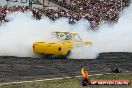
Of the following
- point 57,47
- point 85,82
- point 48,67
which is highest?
point 57,47

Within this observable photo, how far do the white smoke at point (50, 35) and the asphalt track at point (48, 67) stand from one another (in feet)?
2.79

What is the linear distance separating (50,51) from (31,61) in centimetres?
144

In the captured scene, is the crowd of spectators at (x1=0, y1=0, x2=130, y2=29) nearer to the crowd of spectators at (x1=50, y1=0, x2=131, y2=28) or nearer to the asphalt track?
the crowd of spectators at (x1=50, y1=0, x2=131, y2=28)

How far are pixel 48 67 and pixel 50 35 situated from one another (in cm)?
429

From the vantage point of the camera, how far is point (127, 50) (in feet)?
91.8

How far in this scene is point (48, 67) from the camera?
17.9 metres

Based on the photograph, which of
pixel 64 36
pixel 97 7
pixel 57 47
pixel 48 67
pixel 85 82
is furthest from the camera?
pixel 97 7

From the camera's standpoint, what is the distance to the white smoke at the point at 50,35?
21484 millimetres

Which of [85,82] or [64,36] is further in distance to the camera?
[64,36]

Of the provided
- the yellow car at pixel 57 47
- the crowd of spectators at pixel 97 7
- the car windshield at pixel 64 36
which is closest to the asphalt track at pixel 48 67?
the yellow car at pixel 57 47

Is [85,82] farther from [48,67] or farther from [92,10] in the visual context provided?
[92,10]

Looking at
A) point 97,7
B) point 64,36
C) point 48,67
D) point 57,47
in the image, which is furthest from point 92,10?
point 48,67

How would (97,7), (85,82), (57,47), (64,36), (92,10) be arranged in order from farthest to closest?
1. (97,7)
2. (92,10)
3. (64,36)
4. (57,47)
5. (85,82)

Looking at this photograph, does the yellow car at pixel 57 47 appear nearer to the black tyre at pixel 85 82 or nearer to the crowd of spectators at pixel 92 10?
the black tyre at pixel 85 82
